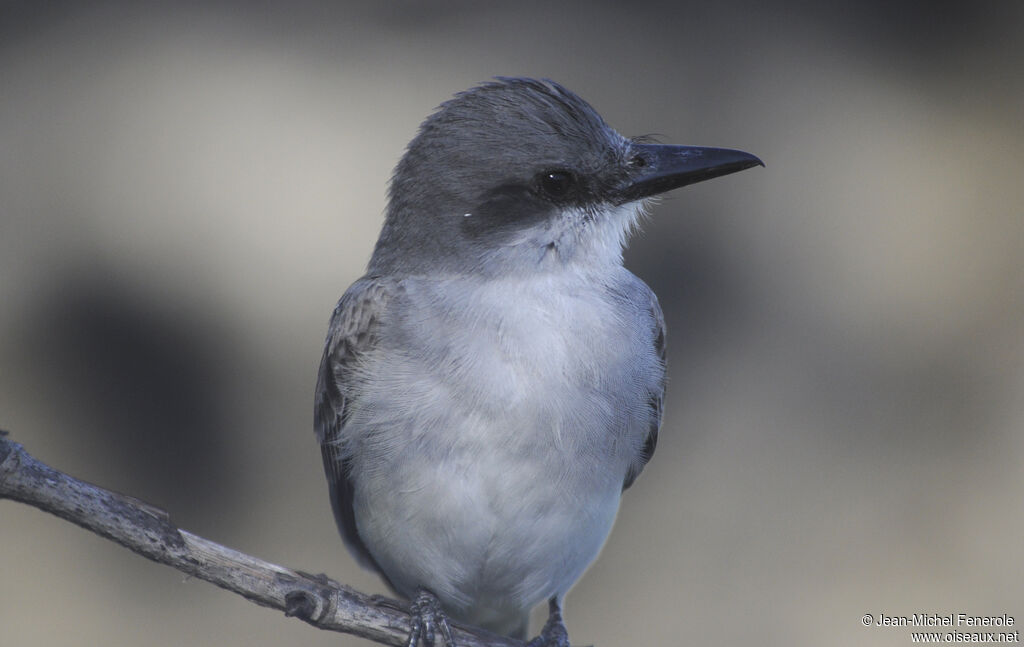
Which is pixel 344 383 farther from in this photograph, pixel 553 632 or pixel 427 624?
pixel 553 632

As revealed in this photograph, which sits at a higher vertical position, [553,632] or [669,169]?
[669,169]

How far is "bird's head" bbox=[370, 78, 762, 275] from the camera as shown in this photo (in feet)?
14.0

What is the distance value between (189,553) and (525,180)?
1839 millimetres

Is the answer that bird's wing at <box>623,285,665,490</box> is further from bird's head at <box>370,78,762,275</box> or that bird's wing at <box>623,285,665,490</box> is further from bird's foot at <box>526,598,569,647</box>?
bird's foot at <box>526,598,569,647</box>

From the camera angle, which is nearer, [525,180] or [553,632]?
[525,180]

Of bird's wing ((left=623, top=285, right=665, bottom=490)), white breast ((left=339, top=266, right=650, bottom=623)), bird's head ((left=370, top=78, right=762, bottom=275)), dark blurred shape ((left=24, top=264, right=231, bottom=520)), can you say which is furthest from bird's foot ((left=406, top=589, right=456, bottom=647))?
dark blurred shape ((left=24, top=264, right=231, bottom=520))

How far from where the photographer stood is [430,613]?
4438 millimetres

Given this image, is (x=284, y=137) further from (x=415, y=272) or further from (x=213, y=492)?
(x=415, y=272)

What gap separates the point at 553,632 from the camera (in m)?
5.04

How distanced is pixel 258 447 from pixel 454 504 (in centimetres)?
391

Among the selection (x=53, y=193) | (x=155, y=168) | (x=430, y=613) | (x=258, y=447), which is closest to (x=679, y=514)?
Result: (x=258, y=447)

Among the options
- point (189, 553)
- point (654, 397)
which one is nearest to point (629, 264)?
point (654, 397)

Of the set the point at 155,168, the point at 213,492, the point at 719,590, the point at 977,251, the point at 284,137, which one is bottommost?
the point at 213,492

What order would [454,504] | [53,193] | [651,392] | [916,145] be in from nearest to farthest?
[454,504], [651,392], [53,193], [916,145]
